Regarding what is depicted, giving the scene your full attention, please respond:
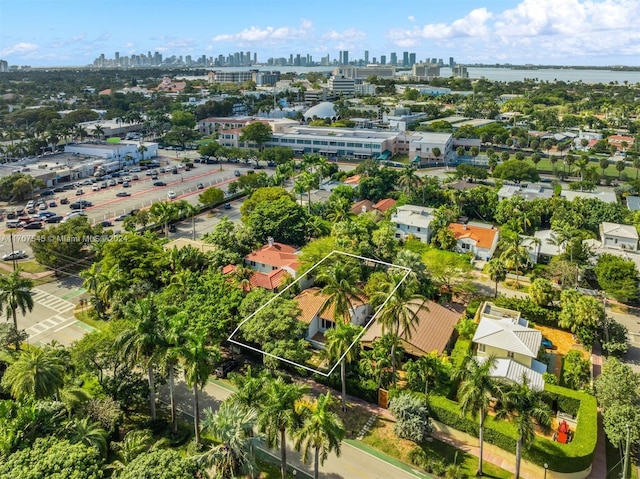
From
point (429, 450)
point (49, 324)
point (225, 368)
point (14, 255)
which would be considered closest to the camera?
point (429, 450)

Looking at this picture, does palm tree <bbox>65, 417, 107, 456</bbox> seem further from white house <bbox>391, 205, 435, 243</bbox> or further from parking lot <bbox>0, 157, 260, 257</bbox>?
white house <bbox>391, 205, 435, 243</bbox>

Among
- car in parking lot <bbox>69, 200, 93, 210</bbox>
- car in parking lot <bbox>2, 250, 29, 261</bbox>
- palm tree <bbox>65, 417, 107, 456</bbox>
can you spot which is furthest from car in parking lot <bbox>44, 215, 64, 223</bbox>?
palm tree <bbox>65, 417, 107, 456</bbox>

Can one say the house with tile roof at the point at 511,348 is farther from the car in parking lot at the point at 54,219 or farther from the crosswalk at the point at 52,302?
the car in parking lot at the point at 54,219

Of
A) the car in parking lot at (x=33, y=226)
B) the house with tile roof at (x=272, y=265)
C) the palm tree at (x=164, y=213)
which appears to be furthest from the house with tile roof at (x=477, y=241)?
the car in parking lot at (x=33, y=226)

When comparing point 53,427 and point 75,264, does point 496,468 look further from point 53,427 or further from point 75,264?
point 75,264

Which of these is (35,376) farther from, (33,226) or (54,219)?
(54,219)

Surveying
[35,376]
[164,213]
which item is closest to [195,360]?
[35,376]
